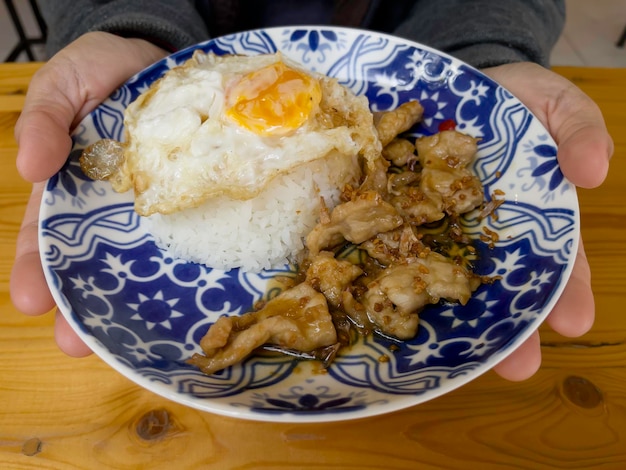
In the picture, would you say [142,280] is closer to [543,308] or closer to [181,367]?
[181,367]

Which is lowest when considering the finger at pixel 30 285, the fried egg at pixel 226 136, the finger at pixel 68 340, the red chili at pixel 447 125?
the finger at pixel 68 340

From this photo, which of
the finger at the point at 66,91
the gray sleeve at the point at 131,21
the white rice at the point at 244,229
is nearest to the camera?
the finger at the point at 66,91

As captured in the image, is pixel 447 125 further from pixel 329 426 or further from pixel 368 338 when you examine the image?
pixel 329 426

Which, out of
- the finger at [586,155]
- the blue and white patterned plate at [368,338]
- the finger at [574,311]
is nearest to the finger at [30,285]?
the blue and white patterned plate at [368,338]

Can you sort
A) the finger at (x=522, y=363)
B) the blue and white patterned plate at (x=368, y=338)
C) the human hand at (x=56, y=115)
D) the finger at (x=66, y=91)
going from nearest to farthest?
the blue and white patterned plate at (x=368, y=338) → the finger at (x=522, y=363) → the human hand at (x=56, y=115) → the finger at (x=66, y=91)

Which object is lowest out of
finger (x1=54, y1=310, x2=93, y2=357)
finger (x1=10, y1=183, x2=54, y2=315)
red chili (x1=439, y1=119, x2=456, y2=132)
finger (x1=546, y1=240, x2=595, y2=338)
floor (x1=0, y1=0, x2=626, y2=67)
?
floor (x1=0, y1=0, x2=626, y2=67)

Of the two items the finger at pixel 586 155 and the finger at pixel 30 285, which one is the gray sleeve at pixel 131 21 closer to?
the finger at pixel 30 285

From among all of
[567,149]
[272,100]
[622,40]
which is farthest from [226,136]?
[622,40]

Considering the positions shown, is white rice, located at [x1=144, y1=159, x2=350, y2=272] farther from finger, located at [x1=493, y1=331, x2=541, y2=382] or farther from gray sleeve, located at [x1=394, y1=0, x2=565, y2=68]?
gray sleeve, located at [x1=394, y1=0, x2=565, y2=68]

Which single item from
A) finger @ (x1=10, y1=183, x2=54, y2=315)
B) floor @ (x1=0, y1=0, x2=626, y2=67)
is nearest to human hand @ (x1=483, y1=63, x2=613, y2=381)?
finger @ (x1=10, y1=183, x2=54, y2=315)
